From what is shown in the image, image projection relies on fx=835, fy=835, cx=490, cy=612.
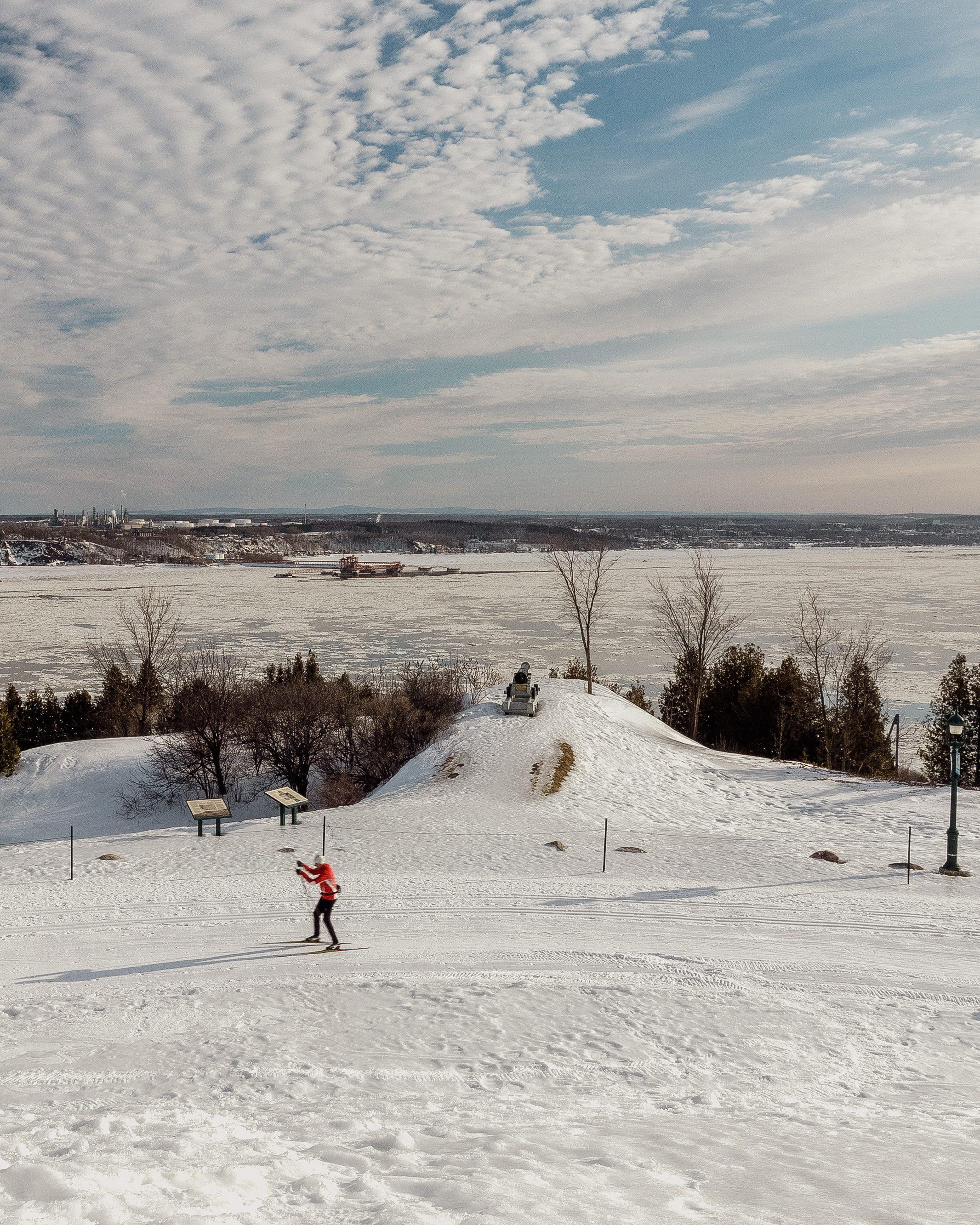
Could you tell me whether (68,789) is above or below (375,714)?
below

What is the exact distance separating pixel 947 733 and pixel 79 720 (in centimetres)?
→ 3413

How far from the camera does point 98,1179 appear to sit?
618cm

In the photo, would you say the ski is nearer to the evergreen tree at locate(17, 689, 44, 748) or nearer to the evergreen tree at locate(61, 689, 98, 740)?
the evergreen tree at locate(17, 689, 44, 748)

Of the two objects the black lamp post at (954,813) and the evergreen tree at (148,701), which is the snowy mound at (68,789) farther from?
the black lamp post at (954,813)

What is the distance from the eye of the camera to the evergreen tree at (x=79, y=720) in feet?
115

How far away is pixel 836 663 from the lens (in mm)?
43438

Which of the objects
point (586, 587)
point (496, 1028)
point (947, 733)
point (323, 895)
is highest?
point (586, 587)

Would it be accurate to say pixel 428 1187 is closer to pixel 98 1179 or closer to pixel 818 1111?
pixel 98 1179

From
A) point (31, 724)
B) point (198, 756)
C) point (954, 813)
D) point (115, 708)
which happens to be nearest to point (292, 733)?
point (198, 756)

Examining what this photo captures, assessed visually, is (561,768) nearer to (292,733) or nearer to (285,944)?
(292,733)

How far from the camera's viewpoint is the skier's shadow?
11297 millimetres

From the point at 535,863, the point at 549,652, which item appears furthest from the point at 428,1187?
the point at 549,652

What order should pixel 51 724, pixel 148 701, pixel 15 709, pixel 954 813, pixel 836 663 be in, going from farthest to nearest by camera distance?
pixel 836 663 → pixel 148 701 → pixel 51 724 → pixel 15 709 → pixel 954 813

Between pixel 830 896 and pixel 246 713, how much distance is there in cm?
2157
